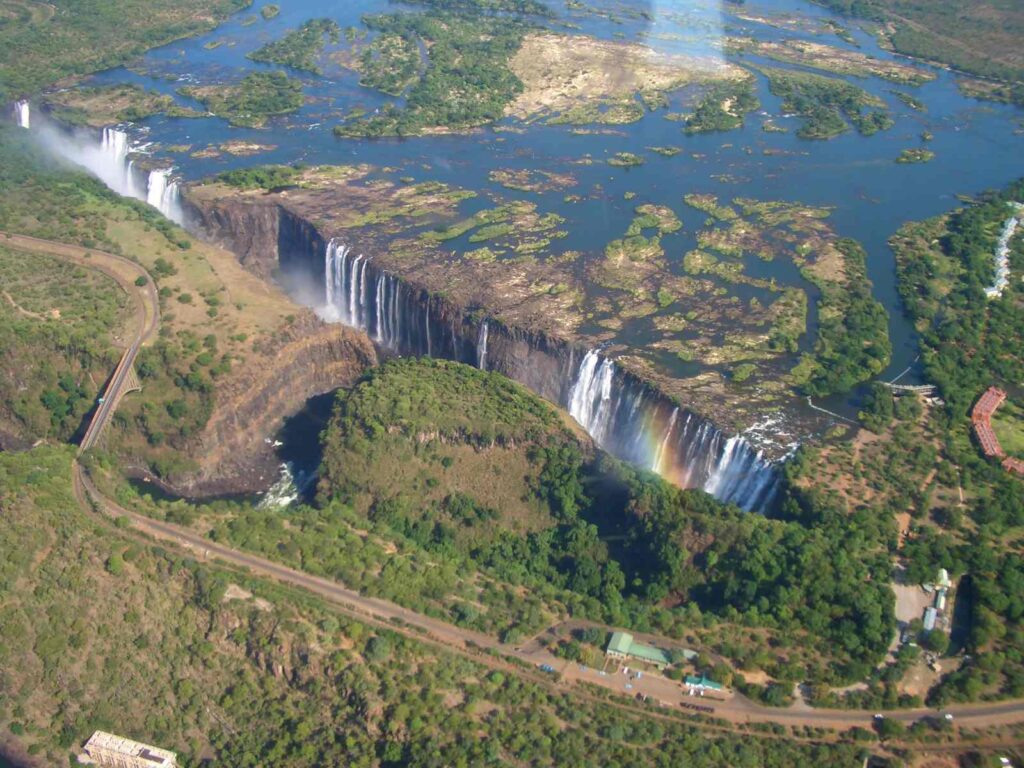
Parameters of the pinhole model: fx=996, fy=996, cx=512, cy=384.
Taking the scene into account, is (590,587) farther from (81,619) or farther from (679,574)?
(81,619)

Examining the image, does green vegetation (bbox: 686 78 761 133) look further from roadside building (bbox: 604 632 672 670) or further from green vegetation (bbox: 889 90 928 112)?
roadside building (bbox: 604 632 672 670)

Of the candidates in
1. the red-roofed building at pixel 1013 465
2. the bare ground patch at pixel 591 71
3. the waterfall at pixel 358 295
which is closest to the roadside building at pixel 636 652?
the red-roofed building at pixel 1013 465

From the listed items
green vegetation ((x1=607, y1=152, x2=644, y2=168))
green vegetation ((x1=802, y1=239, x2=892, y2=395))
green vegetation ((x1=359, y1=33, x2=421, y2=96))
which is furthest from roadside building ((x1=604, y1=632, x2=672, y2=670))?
green vegetation ((x1=359, y1=33, x2=421, y2=96))

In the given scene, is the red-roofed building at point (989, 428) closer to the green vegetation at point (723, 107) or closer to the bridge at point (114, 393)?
the green vegetation at point (723, 107)

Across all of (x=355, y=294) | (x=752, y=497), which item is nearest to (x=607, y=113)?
(x=355, y=294)

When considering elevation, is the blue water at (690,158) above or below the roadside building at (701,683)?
above
